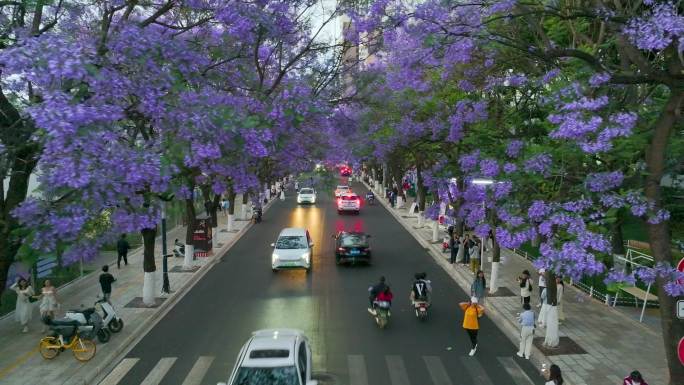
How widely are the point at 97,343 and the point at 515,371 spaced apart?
10.3 m

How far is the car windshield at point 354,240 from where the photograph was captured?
24.8m

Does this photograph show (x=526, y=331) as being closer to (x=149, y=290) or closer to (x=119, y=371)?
(x=119, y=371)

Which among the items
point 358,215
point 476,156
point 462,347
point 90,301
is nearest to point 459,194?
point 476,156

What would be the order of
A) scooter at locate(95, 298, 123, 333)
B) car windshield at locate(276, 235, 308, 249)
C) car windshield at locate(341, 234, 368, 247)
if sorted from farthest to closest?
1. car windshield at locate(341, 234, 368, 247)
2. car windshield at locate(276, 235, 308, 249)
3. scooter at locate(95, 298, 123, 333)

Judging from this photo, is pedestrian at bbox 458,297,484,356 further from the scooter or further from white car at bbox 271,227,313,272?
white car at bbox 271,227,313,272

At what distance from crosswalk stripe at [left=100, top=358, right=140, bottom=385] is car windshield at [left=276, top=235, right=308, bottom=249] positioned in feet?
35.6

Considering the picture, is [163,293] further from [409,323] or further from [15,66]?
[15,66]

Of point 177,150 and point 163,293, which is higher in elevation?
point 177,150

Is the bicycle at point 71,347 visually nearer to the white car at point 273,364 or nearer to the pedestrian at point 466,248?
the white car at point 273,364

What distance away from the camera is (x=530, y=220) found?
1265 centimetres

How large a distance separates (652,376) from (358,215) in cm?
3329

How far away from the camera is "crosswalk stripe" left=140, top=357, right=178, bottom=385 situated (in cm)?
1212

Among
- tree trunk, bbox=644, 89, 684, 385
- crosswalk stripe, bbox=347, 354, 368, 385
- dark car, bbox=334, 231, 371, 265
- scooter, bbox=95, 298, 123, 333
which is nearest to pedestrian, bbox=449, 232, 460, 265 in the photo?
dark car, bbox=334, 231, 371, 265

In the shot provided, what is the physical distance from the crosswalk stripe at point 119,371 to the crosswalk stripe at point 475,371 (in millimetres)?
7696
